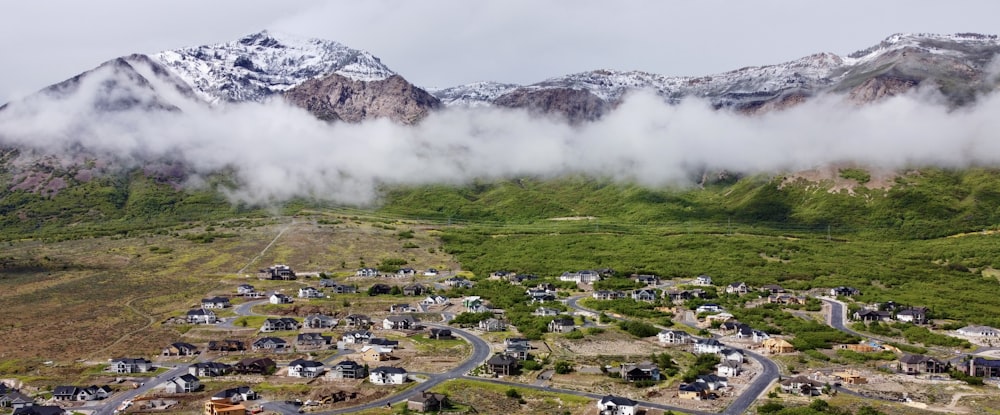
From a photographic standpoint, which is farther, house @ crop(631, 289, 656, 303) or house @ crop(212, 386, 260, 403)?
house @ crop(631, 289, 656, 303)

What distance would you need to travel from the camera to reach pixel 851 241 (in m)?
158

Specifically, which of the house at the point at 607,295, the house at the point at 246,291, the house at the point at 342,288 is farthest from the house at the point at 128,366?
the house at the point at 607,295

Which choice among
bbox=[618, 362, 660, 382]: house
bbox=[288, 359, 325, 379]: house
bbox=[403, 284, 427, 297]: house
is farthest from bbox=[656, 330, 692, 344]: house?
bbox=[403, 284, 427, 297]: house

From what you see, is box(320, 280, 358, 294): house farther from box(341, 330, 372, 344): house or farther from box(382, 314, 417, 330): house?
box(341, 330, 372, 344): house

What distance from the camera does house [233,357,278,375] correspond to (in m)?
69.6

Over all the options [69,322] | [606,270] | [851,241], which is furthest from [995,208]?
[69,322]

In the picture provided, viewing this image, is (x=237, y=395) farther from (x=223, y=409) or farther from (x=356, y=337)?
(x=356, y=337)

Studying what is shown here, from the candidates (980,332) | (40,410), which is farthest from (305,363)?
(980,332)

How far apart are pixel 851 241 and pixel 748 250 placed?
84.0 ft

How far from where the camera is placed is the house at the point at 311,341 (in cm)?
8044

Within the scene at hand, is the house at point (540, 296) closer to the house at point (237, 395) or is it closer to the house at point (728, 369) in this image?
the house at point (728, 369)

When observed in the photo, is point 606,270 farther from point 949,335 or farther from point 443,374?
point 443,374

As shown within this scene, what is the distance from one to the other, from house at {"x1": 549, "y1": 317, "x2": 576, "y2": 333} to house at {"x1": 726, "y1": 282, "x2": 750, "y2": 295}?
35128 millimetres

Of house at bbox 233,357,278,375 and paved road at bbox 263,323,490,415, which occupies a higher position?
house at bbox 233,357,278,375
